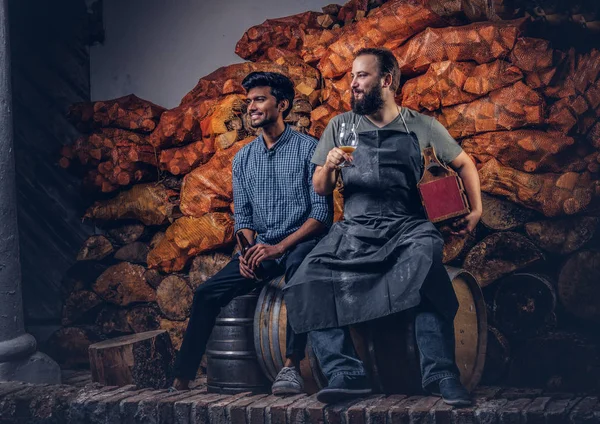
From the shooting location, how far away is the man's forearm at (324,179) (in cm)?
461

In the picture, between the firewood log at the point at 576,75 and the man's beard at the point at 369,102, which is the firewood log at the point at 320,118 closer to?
the man's beard at the point at 369,102

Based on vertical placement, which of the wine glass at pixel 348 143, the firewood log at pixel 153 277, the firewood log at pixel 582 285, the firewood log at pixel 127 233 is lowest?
the firewood log at pixel 582 285

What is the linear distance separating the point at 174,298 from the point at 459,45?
→ 9.61 ft

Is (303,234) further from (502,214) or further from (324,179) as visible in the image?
(502,214)

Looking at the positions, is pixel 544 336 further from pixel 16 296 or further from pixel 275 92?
pixel 16 296

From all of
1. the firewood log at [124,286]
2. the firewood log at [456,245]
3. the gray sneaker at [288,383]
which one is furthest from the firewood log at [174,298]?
the firewood log at [456,245]

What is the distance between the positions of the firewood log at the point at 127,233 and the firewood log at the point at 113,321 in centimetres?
58

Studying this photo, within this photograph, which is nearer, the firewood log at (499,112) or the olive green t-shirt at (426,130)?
the olive green t-shirt at (426,130)

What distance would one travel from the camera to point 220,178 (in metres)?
5.83

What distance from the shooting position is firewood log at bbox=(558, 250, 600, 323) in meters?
4.57

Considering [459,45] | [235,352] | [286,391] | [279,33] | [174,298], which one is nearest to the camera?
[286,391]

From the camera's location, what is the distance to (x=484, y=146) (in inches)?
191

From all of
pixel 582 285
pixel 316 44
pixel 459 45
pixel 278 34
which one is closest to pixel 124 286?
pixel 278 34

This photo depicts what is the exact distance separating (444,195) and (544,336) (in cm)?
113
